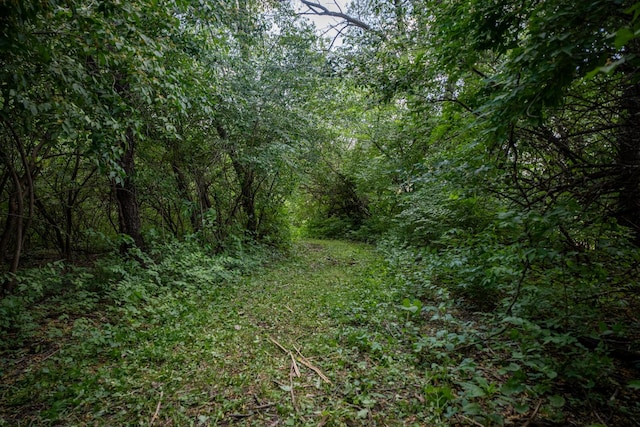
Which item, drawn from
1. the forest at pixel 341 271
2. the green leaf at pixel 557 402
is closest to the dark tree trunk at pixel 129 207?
the forest at pixel 341 271

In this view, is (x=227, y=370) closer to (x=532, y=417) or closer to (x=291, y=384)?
(x=291, y=384)

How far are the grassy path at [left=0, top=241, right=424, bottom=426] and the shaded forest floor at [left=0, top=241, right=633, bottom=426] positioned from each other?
1 centimetres

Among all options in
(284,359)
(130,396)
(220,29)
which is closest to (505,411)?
(284,359)

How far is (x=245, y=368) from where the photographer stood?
2.91 meters

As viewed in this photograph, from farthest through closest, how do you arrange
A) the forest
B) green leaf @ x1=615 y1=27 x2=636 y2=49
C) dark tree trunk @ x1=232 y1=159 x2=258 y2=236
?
1. dark tree trunk @ x1=232 y1=159 x2=258 y2=236
2. the forest
3. green leaf @ x1=615 y1=27 x2=636 y2=49

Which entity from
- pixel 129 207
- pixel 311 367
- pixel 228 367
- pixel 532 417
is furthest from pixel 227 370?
pixel 129 207

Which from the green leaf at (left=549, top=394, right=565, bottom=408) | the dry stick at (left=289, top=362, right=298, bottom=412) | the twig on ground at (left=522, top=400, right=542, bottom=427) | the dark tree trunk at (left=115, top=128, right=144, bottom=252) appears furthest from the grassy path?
the dark tree trunk at (left=115, top=128, right=144, bottom=252)

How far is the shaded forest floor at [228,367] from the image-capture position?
7.28ft

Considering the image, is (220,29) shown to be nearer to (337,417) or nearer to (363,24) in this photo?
(337,417)

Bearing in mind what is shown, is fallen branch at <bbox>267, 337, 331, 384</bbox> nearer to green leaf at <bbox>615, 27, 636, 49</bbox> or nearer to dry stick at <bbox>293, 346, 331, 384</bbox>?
dry stick at <bbox>293, 346, 331, 384</bbox>

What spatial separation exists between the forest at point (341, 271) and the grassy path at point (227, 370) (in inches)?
0.9

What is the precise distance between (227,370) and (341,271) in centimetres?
458

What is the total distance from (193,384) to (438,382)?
2130 millimetres

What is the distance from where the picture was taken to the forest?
84.8 inches
